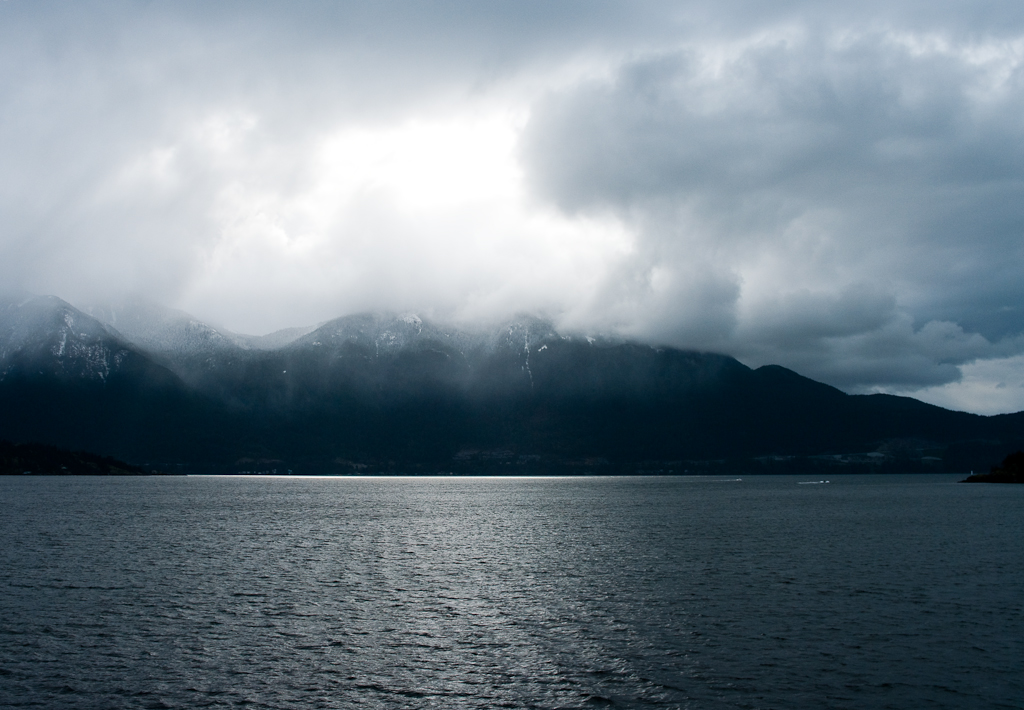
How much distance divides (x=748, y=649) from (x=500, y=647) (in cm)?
1503

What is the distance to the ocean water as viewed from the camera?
1426 inches

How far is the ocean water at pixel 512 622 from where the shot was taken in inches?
1426

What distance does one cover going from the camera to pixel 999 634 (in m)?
46.5

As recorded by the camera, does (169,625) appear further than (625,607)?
No

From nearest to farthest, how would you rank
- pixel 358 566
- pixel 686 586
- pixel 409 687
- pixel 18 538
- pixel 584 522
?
1. pixel 409 687
2. pixel 686 586
3. pixel 358 566
4. pixel 18 538
5. pixel 584 522

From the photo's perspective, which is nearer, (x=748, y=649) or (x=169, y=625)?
(x=748, y=649)

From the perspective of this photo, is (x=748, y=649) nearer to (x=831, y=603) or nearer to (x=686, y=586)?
(x=831, y=603)

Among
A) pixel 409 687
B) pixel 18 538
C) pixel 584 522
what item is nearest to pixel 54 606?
pixel 409 687

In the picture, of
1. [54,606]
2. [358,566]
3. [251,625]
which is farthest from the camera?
[358,566]

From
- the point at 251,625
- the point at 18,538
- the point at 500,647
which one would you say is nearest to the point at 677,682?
the point at 500,647

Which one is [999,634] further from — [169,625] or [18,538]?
[18,538]

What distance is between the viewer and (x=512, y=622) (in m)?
51.5

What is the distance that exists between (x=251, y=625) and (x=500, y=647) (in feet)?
58.6

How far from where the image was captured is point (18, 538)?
325 feet
